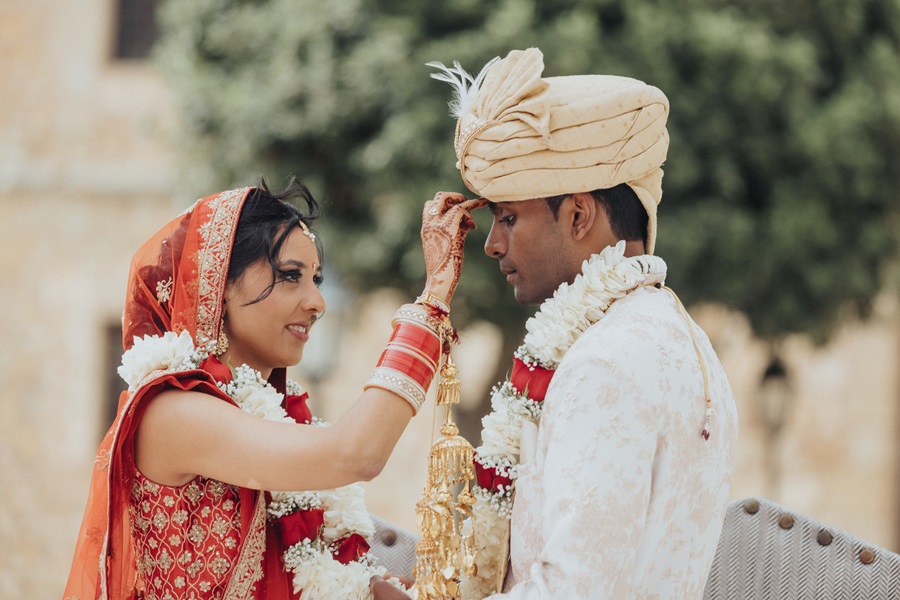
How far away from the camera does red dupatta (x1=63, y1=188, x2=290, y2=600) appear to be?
9.65 ft

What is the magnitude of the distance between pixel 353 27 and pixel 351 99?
472 mm

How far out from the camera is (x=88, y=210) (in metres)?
12.4

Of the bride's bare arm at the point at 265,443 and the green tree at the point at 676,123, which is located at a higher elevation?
the green tree at the point at 676,123

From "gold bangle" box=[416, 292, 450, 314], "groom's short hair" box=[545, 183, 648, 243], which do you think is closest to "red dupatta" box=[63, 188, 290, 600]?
"gold bangle" box=[416, 292, 450, 314]

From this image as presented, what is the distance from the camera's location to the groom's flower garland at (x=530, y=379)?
2.72 m

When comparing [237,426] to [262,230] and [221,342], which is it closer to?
[221,342]

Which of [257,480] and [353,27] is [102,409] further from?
[257,480]

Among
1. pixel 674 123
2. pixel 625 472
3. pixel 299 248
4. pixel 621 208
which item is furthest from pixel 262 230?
pixel 674 123

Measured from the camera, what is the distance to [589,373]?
249cm

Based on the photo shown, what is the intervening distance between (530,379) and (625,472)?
453 millimetres

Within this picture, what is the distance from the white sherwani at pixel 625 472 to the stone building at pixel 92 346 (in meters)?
8.94

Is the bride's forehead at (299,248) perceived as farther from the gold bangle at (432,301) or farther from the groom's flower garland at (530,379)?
the groom's flower garland at (530,379)

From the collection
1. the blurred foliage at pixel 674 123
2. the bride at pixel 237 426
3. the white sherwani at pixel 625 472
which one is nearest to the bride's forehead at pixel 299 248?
the bride at pixel 237 426

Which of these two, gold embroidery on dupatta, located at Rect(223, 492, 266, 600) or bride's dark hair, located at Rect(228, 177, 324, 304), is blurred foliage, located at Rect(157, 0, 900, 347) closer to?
bride's dark hair, located at Rect(228, 177, 324, 304)
